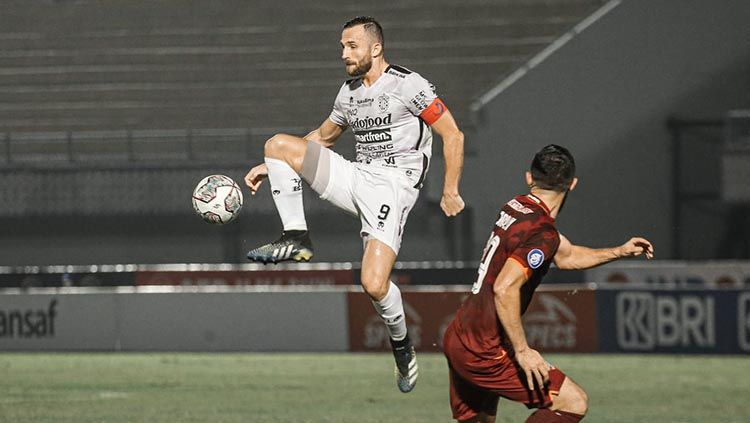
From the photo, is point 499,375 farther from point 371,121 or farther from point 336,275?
point 336,275

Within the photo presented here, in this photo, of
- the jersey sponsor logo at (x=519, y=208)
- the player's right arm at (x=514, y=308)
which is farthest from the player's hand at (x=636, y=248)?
the player's right arm at (x=514, y=308)

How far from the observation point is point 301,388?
454 inches

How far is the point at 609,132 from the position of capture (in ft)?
61.9

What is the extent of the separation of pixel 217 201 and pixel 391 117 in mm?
1091

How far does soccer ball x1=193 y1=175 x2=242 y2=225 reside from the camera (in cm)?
692

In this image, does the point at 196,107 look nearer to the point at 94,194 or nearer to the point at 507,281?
the point at 94,194

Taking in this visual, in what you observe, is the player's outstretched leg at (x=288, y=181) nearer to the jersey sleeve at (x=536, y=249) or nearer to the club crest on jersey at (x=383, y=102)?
the club crest on jersey at (x=383, y=102)

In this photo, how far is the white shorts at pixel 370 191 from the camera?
23.2ft

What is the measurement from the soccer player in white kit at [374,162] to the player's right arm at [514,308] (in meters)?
1.26

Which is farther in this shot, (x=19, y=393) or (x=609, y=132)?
(x=609, y=132)

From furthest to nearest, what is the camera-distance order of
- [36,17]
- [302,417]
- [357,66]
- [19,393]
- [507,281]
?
[36,17], [19,393], [302,417], [357,66], [507,281]

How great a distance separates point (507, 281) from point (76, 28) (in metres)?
16.7

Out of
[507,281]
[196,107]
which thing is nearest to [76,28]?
[196,107]

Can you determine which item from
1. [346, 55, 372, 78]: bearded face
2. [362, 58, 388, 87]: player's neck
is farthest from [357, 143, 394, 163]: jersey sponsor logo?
[346, 55, 372, 78]: bearded face
